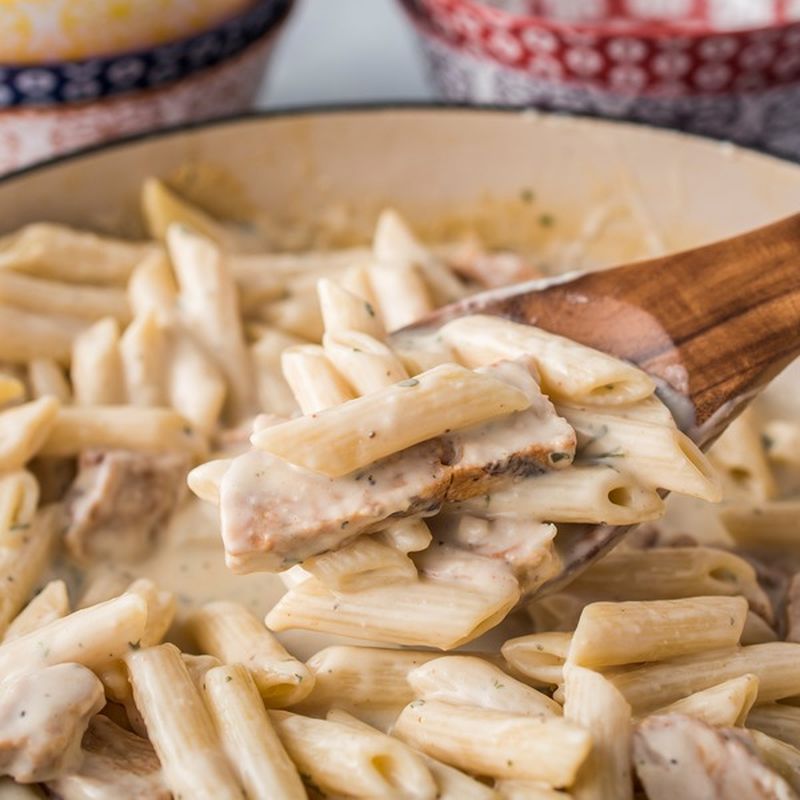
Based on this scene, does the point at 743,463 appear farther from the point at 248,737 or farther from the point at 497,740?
the point at 248,737

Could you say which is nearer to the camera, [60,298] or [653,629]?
[653,629]

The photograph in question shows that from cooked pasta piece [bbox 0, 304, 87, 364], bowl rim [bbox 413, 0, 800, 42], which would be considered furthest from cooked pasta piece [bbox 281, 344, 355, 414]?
bowl rim [bbox 413, 0, 800, 42]

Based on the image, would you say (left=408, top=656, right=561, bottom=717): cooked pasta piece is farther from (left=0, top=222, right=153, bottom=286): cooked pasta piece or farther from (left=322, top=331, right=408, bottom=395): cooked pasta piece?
(left=0, top=222, right=153, bottom=286): cooked pasta piece

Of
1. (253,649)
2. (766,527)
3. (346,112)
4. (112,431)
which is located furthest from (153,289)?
(766,527)

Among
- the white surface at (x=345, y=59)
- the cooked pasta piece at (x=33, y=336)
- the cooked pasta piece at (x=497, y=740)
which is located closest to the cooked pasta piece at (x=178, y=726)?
the cooked pasta piece at (x=497, y=740)

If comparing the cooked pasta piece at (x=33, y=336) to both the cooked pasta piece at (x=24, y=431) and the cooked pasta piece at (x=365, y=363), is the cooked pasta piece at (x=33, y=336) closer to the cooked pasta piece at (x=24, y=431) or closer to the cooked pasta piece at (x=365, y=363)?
the cooked pasta piece at (x=24, y=431)

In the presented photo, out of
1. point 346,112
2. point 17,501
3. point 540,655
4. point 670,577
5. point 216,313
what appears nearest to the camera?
point 540,655

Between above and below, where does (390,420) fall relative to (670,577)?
above
